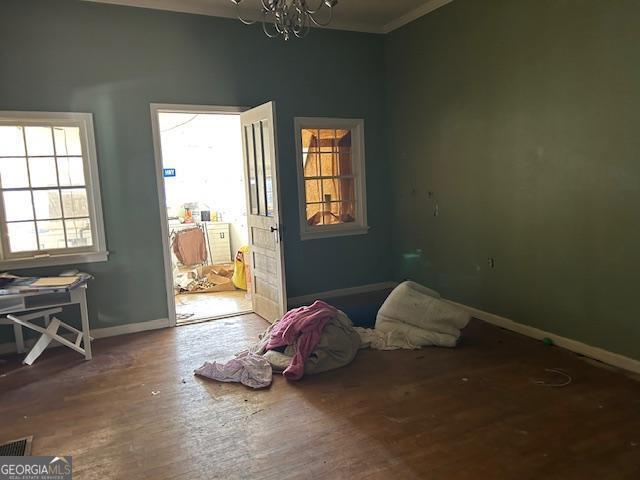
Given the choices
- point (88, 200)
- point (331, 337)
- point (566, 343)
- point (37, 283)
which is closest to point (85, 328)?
point (37, 283)

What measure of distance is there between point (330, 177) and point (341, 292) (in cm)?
136

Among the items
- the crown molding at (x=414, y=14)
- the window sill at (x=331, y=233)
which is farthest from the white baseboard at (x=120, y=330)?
the crown molding at (x=414, y=14)

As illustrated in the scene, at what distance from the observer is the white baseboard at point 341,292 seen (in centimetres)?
528

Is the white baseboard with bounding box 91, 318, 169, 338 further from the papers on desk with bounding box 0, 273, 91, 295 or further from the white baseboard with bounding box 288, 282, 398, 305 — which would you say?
the white baseboard with bounding box 288, 282, 398, 305

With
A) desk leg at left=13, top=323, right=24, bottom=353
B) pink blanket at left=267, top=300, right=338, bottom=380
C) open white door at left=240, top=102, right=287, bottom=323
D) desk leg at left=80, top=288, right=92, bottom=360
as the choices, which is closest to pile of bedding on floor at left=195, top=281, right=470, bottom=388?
pink blanket at left=267, top=300, right=338, bottom=380

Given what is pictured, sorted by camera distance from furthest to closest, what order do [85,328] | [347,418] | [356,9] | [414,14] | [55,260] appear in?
[414,14], [356,9], [55,260], [85,328], [347,418]

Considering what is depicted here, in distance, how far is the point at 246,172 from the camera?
489 centimetres

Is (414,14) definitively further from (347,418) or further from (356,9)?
(347,418)

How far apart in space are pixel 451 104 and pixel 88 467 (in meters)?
4.17

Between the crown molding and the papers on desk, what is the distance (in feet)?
13.5

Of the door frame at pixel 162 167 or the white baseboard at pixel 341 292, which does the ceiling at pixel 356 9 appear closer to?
the door frame at pixel 162 167

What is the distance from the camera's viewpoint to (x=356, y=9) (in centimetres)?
480

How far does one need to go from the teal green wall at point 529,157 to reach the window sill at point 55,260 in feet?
10.9

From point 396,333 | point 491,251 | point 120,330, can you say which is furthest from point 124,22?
point 491,251
